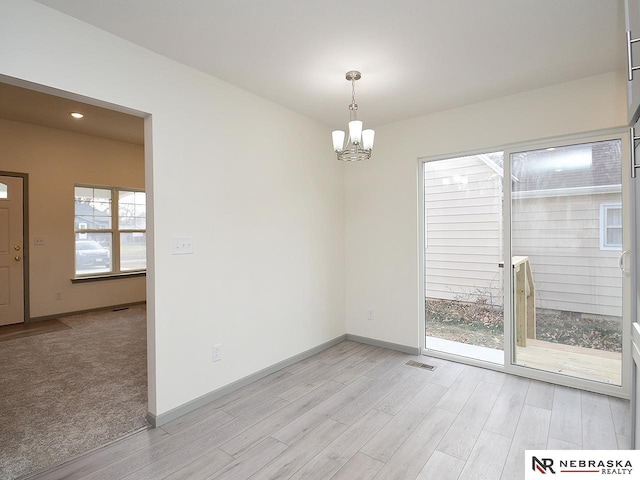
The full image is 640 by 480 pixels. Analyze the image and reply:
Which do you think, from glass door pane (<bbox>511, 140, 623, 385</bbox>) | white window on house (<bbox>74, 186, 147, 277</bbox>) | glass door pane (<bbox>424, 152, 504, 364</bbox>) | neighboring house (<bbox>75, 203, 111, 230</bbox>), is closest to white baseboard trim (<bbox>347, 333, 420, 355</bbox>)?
glass door pane (<bbox>424, 152, 504, 364</bbox>)

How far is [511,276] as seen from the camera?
3305mm

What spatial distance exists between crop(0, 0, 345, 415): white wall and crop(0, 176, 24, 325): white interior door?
4082 mm

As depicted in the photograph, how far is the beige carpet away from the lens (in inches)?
85.6

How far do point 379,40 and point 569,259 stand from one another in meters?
2.58

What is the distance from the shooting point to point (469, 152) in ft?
11.5

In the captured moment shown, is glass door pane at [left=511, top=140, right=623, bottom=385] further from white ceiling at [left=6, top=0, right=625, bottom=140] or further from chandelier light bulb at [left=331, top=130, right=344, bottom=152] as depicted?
chandelier light bulb at [left=331, top=130, right=344, bottom=152]

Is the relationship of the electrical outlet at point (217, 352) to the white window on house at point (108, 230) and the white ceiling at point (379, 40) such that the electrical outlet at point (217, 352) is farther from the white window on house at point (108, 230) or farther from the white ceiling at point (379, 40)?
the white window on house at point (108, 230)

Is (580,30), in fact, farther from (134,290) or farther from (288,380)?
(134,290)

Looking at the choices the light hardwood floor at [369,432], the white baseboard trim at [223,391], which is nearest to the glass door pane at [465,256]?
the light hardwood floor at [369,432]

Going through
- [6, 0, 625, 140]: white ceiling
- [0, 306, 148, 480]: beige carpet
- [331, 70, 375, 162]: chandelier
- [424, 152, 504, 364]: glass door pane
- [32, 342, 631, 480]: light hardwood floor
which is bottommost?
[32, 342, 631, 480]: light hardwood floor

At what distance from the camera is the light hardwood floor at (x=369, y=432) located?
1968 mm

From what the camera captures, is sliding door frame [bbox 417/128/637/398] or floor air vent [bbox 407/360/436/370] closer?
sliding door frame [bbox 417/128/637/398]

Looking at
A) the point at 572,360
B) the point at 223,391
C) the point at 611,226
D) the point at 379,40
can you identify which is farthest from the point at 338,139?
the point at 572,360

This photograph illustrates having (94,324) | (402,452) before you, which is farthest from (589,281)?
(94,324)
